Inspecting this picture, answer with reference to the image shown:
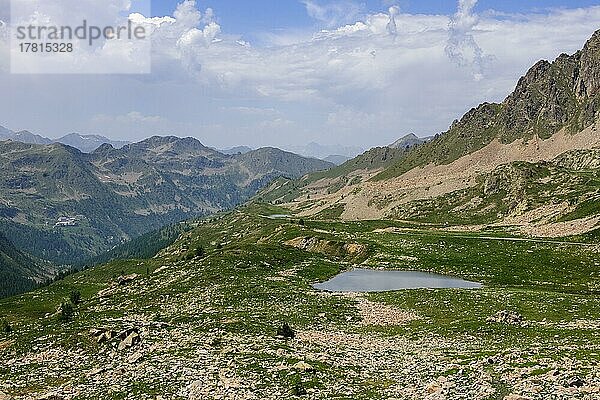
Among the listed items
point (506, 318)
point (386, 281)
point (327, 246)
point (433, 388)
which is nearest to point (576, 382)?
point (433, 388)

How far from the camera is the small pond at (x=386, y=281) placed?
274 ft

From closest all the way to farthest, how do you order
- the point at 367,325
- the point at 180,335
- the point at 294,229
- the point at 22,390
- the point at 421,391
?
→ the point at 421,391, the point at 22,390, the point at 180,335, the point at 367,325, the point at 294,229

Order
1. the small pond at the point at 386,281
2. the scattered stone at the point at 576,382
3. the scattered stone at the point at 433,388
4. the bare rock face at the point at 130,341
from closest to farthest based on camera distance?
1. the scattered stone at the point at 576,382
2. the scattered stone at the point at 433,388
3. the bare rock face at the point at 130,341
4. the small pond at the point at 386,281

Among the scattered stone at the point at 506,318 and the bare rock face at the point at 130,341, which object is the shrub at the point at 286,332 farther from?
the scattered stone at the point at 506,318

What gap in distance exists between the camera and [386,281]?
297 feet

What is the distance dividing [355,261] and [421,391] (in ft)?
276

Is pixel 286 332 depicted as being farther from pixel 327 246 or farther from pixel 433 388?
pixel 327 246

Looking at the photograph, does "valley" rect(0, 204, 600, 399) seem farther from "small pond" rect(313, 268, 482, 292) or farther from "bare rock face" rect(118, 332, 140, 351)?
"small pond" rect(313, 268, 482, 292)

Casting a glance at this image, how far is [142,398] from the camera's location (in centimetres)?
3067

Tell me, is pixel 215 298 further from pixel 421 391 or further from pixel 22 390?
pixel 421 391

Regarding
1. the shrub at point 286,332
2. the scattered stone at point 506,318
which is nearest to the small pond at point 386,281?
the scattered stone at point 506,318

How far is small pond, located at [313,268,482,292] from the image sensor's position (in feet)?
274

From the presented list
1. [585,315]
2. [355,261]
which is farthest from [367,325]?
[355,261]

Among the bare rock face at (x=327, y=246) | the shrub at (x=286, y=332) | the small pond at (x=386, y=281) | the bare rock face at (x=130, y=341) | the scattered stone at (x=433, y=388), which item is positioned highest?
the scattered stone at (x=433, y=388)
